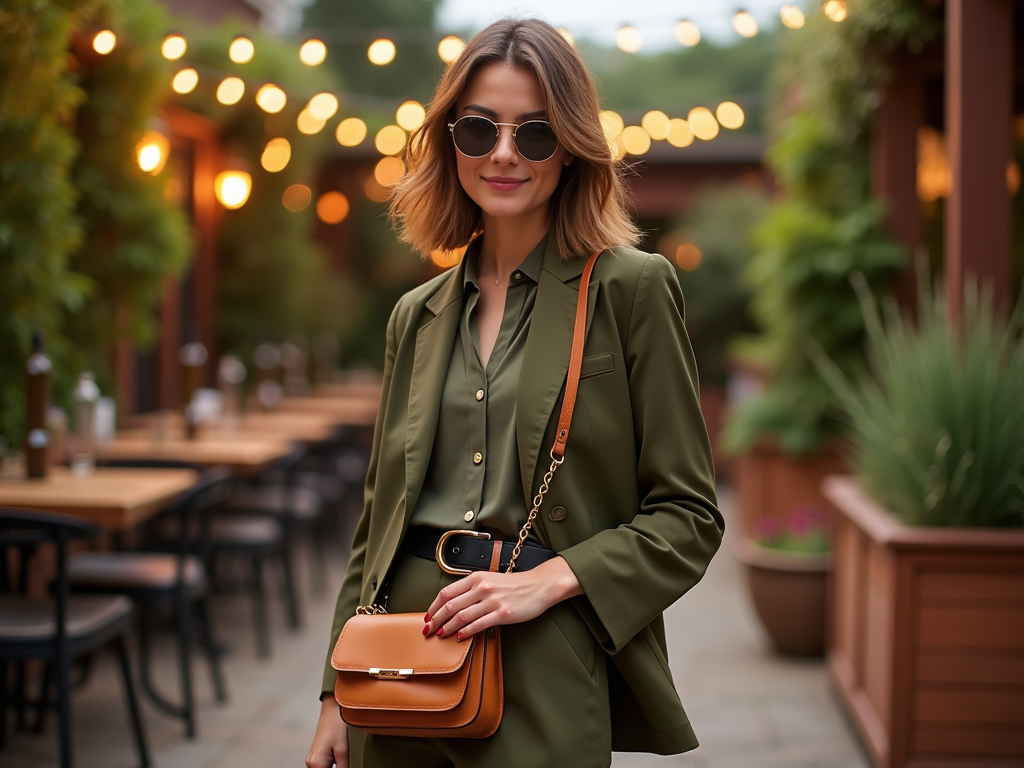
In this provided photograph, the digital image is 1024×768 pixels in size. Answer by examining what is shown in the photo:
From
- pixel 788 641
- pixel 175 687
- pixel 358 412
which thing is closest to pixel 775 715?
pixel 788 641

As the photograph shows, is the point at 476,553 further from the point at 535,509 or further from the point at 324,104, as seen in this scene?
the point at 324,104

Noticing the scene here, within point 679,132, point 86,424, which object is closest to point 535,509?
point 86,424

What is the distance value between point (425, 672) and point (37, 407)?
115 inches

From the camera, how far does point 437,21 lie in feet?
75.4

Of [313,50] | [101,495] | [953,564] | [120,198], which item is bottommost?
[953,564]

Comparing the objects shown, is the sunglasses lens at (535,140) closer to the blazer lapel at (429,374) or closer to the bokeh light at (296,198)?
the blazer lapel at (429,374)

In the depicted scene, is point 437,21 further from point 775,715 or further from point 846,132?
point 775,715

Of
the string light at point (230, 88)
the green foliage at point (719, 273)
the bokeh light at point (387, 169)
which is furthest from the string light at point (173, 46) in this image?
the green foliage at point (719, 273)

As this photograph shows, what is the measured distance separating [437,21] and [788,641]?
2041 centimetres

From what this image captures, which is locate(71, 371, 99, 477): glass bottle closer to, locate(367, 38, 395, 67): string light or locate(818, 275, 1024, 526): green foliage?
locate(367, 38, 395, 67): string light

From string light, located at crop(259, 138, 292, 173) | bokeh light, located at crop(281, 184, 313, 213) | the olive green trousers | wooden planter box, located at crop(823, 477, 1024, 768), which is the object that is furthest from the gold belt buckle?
bokeh light, located at crop(281, 184, 313, 213)

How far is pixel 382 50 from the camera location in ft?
18.7

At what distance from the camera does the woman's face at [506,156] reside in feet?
5.01

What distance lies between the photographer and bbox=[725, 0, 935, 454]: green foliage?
17.4 feet
